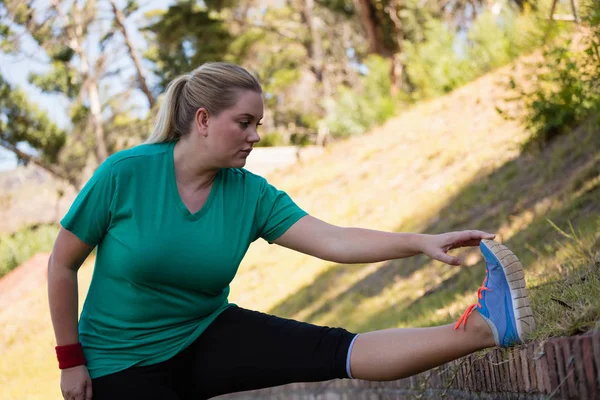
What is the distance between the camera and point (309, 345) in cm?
264

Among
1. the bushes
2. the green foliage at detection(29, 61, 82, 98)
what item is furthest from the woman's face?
the green foliage at detection(29, 61, 82, 98)

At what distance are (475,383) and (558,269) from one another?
137 centimetres

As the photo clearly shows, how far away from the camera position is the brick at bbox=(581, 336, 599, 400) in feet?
6.61

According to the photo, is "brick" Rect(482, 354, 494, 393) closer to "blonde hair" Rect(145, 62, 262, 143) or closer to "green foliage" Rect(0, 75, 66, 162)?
"blonde hair" Rect(145, 62, 262, 143)

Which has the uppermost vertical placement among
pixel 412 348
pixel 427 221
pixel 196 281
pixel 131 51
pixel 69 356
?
pixel 131 51

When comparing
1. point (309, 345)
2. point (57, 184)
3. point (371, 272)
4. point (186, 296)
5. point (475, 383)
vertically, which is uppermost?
point (57, 184)

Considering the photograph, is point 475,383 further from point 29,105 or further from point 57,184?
point 57,184

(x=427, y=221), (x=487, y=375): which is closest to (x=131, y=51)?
(x=427, y=221)

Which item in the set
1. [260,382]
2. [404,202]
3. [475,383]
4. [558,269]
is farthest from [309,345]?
[404,202]

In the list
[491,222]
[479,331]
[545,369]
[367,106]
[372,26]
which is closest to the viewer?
[545,369]

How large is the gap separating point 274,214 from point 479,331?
877 millimetres

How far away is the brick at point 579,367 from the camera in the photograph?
2051mm

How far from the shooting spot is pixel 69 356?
2.60 meters

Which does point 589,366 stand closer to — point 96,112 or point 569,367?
point 569,367
